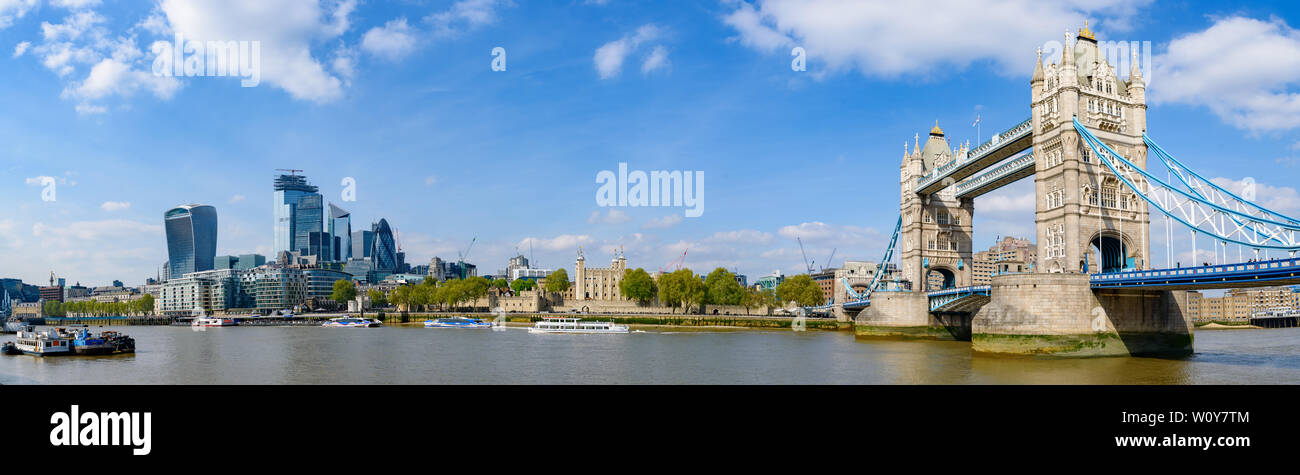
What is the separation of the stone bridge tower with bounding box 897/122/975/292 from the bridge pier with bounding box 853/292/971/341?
3.23m

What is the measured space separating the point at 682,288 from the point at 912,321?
153 feet

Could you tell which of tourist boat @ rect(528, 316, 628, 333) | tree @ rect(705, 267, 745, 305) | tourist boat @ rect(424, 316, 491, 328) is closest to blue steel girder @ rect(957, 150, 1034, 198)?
tourist boat @ rect(528, 316, 628, 333)

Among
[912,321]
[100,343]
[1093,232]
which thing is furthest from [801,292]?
[100,343]

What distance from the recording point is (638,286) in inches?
4596

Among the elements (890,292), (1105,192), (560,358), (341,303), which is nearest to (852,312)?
(890,292)

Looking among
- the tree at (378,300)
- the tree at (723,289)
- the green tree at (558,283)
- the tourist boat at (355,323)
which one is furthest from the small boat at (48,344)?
the tree at (378,300)

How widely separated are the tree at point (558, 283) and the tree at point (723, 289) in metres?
31.0

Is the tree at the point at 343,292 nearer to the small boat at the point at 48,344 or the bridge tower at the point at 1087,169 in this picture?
the small boat at the point at 48,344

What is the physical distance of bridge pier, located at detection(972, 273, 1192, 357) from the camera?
37688 mm
